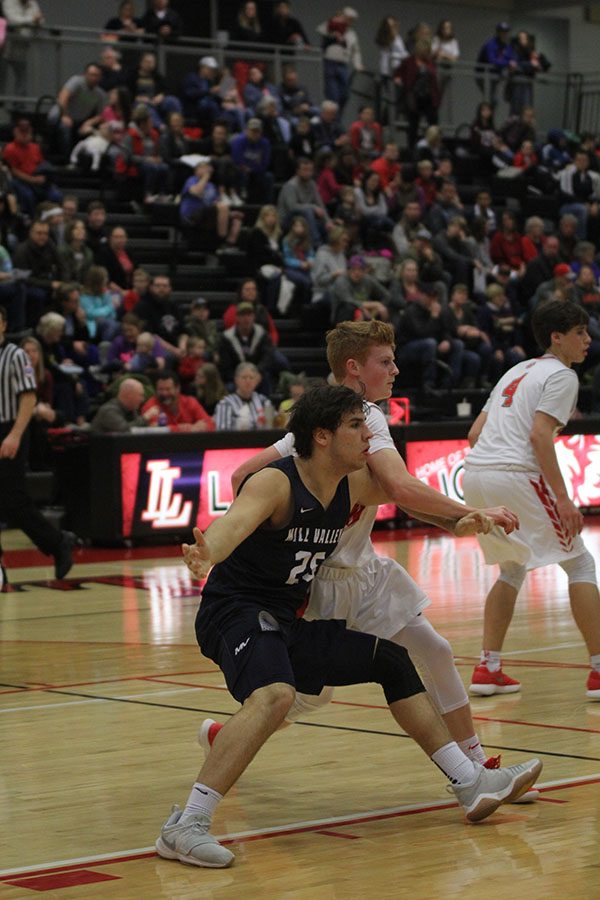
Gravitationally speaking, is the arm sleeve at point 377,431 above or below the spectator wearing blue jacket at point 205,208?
below

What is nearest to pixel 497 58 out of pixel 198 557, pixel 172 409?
pixel 172 409

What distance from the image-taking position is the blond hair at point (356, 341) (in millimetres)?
5742

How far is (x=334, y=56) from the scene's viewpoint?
24.5 m

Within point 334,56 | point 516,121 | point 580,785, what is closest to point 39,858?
point 580,785

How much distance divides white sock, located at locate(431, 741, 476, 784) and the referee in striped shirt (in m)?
6.07

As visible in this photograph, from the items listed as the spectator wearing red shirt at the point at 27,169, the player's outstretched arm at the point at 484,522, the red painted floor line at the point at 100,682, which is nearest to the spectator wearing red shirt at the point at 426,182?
the spectator wearing red shirt at the point at 27,169

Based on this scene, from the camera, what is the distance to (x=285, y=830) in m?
5.13

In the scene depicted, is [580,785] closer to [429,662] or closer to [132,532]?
[429,662]

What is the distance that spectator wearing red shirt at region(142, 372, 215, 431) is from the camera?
49.9ft

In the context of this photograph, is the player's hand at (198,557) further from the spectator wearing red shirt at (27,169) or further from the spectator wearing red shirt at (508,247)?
the spectator wearing red shirt at (508,247)

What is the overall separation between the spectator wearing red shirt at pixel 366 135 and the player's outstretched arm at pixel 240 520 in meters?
18.7

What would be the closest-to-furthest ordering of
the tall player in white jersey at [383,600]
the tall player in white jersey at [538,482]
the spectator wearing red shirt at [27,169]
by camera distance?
the tall player in white jersey at [383,600] → the tall player in white jersey at [538,482] → the spectator wearing red shirt at [27,169]

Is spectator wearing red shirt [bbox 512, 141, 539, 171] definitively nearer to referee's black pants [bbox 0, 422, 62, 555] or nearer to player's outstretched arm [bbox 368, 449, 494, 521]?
referee's black pants [bbox 0, 422, 62, 555]

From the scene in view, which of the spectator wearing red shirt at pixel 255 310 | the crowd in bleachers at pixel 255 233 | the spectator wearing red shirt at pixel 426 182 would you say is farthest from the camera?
the spectator wearing red shirt at pixel 426 182
